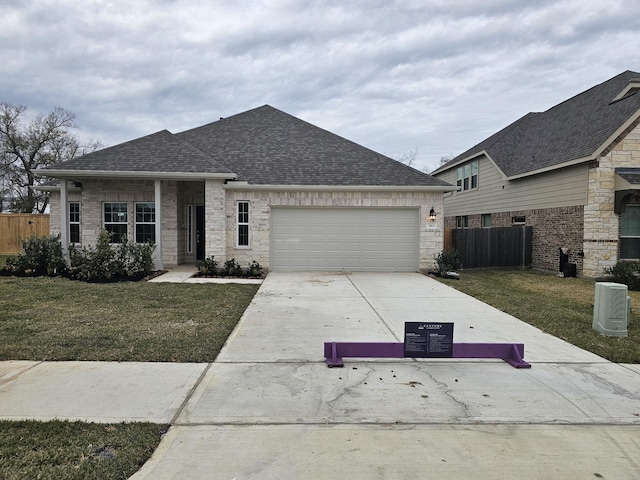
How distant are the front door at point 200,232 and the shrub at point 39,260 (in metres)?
4.40

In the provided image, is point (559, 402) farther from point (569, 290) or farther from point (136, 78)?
point (136, 78)

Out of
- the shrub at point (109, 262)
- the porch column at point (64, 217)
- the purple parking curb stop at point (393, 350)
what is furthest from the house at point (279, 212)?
the purple parking curb stop at point (393, 350)

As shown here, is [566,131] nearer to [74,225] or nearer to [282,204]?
[282,204]

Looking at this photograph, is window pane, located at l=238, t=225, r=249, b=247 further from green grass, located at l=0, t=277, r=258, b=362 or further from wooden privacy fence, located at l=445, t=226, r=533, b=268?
wooden privacy fence, located at l=445, t=226, r=533, b=268

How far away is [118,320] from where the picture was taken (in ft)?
22.4

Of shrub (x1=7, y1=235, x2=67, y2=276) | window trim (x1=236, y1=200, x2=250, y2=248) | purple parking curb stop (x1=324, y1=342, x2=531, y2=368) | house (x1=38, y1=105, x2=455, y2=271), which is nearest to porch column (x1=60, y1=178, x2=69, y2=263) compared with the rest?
shrub (x1=7, y1=235, x2=67, y2=276)

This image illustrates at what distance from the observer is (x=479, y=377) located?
4.57 m

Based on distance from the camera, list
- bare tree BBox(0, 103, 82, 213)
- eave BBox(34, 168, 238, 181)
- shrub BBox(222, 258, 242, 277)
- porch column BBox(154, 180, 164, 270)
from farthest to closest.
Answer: bare tree BBox(0, 103, 82, 213)
porch column BBox(154, 180, 164, 270)
shrub BBox(222, 258, 242, 277)
eave BBox(34, 168, 238, 181)

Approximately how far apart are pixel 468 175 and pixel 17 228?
23964mm

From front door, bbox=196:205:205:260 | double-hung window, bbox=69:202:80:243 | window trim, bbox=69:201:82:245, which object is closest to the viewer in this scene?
window trim, bbox=69:201:82:245

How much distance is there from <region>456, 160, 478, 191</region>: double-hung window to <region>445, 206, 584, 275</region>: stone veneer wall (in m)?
4.26

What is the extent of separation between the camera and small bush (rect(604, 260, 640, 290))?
37.8 ft

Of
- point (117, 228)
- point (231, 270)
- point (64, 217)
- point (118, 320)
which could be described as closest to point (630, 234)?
point (231, 270)

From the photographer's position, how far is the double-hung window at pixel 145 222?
46.4 ft
